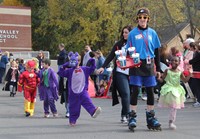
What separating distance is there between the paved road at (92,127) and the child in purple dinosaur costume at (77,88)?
0.97ft

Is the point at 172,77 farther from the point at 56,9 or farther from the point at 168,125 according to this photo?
the point at 56,9

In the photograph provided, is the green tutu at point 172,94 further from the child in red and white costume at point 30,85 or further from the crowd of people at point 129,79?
the child in red and white costume at point 30,85

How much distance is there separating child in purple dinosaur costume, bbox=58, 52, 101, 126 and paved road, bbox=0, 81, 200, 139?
0.97ft

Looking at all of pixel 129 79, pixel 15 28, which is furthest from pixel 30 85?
pixel 15 28

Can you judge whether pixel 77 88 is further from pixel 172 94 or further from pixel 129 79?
pixel 172 94

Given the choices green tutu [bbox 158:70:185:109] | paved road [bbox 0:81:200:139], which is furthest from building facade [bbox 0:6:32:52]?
green tutu [bbox 158:70:185:109]

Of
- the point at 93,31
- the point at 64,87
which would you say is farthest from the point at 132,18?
the point at 64,87

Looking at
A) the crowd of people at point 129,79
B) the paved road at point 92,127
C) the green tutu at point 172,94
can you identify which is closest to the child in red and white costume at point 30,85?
the crowd of people at point 129,79

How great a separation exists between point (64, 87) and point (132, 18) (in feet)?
82.0

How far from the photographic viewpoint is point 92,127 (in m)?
9.42

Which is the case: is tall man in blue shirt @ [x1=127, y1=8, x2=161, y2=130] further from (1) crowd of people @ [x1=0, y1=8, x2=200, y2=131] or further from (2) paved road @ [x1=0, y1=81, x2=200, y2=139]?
(2) paved road @ [x1=0, y1=81, x2=200, y2=139]

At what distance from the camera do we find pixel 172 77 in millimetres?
9156

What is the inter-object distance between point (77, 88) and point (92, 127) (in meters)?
0.96

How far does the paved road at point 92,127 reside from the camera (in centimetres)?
828
